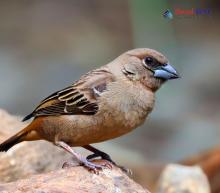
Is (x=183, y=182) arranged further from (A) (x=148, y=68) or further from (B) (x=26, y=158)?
(A) (x=148, y=68)

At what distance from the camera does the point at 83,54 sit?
11531mm

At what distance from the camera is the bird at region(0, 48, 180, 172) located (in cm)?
501

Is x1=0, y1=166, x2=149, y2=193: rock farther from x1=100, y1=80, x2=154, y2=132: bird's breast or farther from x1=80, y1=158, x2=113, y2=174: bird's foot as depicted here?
x1=100, y1=80, x2=154, y2=132: bird's breast

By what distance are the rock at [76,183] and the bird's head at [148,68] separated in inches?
24.4

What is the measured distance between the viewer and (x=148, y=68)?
16.9 ft

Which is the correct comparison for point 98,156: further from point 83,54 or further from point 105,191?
point 83,54

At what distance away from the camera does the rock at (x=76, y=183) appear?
176 inches

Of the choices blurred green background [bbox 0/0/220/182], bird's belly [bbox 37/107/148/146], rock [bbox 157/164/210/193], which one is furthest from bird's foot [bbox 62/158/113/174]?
blurred green background [bbox 0/0/220/182]

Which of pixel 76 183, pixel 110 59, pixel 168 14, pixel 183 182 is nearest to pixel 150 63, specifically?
pixel 76 183

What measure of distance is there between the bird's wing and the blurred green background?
10.4 ft

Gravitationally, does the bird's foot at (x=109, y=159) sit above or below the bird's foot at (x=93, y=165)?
below

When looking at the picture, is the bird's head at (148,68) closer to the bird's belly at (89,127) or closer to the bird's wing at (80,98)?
the bird's wing at (80,98)

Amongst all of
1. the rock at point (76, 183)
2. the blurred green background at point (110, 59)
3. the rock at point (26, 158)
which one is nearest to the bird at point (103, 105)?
the rock at point (76, 183)

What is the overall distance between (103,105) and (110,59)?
5.88 metres
